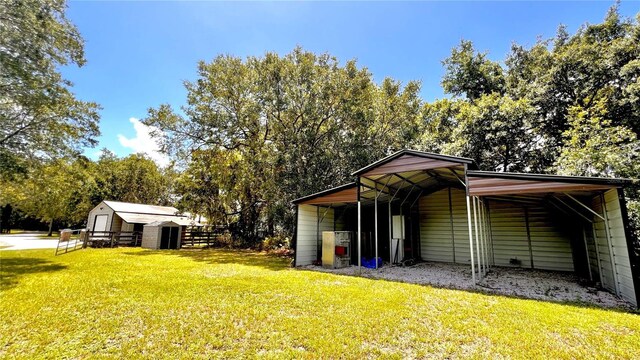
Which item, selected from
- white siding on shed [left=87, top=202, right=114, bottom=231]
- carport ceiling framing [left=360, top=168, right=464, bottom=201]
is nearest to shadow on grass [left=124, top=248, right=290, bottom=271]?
carport ceiling framing [left=360, top=168, right=464, bottom=201]

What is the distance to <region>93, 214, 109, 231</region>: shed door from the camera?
63.2ft

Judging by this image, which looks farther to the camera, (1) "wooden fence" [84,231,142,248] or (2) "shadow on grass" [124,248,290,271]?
(1) "wooden fence" [84,231,142,248]

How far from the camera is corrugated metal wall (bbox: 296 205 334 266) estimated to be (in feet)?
33.2

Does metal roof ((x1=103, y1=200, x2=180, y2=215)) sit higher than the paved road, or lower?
higher

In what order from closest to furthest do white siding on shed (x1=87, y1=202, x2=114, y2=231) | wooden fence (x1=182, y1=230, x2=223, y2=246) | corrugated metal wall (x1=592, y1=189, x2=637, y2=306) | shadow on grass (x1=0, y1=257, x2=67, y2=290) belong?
corrugated metal wall (x1=592, y1=189, x2=637, y2=306) < shadow on grass (x1=0, y1=257, x2=67, y2=290) < wooden fence (x1=182, y1=230, x2=223, y2=246) < white siding on shed (x1=87, y1=202, x2=114, y2=231)

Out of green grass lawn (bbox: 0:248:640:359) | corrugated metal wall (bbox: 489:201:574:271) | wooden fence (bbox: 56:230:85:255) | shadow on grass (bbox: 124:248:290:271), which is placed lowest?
shadow on grass (bbox: 124:248:290:271)

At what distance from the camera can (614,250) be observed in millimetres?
5668

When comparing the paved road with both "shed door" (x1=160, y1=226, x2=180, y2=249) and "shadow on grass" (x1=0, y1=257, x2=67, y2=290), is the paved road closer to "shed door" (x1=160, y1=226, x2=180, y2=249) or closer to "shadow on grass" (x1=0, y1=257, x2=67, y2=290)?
"shed door" (x1=160, y1=226, x2=180, y2=249)

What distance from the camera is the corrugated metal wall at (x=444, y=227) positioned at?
36.3 ft

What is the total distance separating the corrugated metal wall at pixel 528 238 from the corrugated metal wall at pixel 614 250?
304cm

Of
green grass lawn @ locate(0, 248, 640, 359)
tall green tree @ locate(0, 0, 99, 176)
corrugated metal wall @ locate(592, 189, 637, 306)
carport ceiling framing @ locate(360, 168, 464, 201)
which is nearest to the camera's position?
green grass lawn @ locate(0, 248, 640, 359)

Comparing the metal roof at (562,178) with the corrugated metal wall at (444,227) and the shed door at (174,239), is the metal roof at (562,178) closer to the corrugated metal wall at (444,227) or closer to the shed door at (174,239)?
the corrugated metal wall at (444,227)

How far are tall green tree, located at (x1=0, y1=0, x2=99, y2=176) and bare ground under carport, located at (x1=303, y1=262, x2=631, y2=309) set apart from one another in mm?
13605

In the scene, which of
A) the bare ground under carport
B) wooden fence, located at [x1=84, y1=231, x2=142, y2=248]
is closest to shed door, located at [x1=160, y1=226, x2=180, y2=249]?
wooden fence, located at [x1=84, y1=231, x2=142, y2=248]
